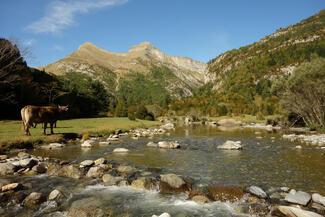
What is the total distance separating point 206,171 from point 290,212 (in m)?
9.37

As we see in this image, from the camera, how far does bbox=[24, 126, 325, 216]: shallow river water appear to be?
45.4 feet

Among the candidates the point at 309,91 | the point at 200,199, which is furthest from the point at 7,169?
the point at 309,91

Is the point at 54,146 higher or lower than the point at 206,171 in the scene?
higher

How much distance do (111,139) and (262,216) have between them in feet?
99.2

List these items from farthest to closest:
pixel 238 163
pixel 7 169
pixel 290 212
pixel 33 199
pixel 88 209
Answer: pixel 238 163 → pixel 7 169 → pixel 33 199 → pixel 88 209 → pixel 290 212

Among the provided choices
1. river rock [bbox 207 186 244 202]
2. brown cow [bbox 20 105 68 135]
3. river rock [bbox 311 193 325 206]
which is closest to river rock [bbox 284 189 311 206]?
river rock [bbox 311 193 325 206]

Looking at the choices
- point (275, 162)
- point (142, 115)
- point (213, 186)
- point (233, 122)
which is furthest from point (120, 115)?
point (213, 186)

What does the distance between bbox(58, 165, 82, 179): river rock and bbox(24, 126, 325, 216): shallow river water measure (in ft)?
3.79

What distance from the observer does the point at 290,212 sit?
474 inches

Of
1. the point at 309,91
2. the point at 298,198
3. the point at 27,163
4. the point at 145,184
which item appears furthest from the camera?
the point at 309,91

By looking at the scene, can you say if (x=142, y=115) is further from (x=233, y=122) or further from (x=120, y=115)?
(x=233, y=122)

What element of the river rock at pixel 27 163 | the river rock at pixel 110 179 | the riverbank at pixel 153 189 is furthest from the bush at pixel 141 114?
the river rock at pixel 110 179

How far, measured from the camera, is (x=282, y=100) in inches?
2429

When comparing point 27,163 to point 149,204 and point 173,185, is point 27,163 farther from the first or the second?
point 149,204
